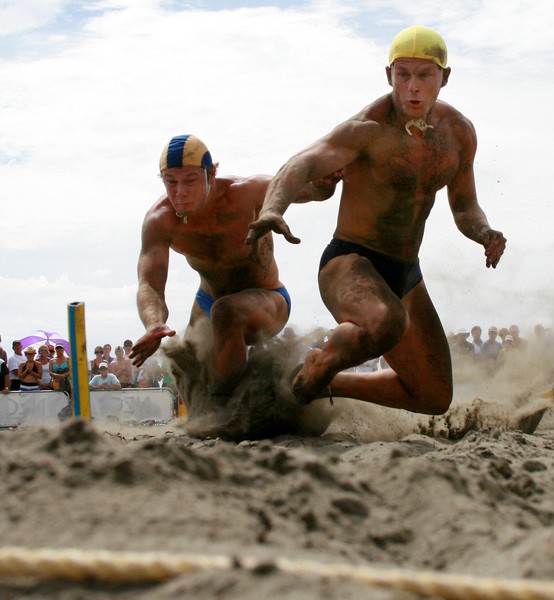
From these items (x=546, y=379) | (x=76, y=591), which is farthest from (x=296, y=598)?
(x=546, y=379)

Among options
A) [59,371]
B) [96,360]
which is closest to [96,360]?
[96,360]

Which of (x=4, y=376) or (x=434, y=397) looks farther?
(x=4, y=376)

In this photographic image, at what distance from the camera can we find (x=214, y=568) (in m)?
1.85

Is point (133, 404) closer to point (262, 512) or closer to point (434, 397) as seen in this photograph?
point (434, 397)

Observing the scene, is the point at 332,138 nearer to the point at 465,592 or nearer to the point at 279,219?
the point at 279,219

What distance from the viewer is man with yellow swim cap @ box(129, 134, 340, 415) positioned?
5.99 m

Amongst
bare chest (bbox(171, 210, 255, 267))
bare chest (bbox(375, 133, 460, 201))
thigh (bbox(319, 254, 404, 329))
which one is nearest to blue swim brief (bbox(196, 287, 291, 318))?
bare chest (bbox(171, 210, 255, 267))

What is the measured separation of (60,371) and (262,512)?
8835mm

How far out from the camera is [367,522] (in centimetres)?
254

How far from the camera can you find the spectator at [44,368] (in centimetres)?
1084

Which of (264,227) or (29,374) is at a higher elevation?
(264,227)

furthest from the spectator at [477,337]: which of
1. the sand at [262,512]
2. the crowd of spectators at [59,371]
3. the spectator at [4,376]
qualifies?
the sand at [262,512]

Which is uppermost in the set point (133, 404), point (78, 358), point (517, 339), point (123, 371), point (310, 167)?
point (310, 167)

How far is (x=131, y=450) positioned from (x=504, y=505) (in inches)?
43.4
